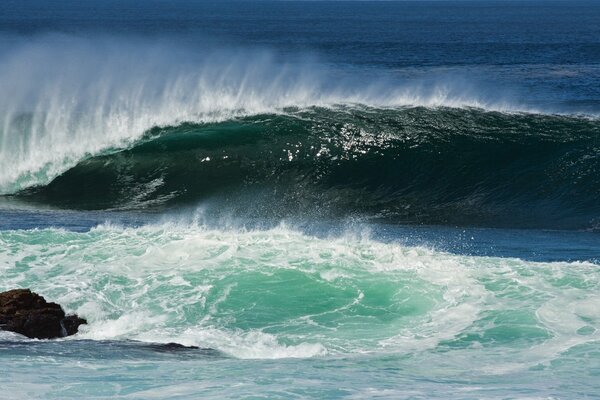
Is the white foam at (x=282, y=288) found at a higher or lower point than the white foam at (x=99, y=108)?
lower

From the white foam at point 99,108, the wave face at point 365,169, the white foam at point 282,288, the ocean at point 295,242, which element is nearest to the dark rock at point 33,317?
the ocean at point 295,242

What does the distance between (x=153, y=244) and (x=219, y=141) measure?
10401 millimetres

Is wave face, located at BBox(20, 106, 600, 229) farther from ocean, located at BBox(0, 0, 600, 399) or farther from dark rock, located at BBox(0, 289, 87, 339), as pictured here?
dark rock, located at BBox(0, 289, 87, 339)


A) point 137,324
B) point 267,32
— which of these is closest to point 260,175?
point 137,324

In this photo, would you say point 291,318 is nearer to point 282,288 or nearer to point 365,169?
point 282,288

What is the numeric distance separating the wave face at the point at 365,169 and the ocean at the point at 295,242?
2.9 inches

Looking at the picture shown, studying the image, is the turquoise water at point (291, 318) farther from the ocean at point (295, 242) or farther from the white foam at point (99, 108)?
the white foam at point (99, 108)

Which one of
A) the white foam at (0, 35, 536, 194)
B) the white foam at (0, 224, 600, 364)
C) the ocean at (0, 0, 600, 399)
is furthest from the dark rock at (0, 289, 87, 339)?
the white foam at (0, 35, 536, 194)

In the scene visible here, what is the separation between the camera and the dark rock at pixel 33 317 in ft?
41.4

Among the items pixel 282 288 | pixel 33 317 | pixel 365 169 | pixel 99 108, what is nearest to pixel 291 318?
pixel 282 288

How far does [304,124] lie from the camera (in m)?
26.9

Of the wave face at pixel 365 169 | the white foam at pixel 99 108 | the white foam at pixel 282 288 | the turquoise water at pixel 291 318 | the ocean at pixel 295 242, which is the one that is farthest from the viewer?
the white foam at pixel 99 108

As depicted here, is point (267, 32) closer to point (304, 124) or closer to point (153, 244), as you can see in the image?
point (304, 124)

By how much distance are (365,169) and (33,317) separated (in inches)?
519
